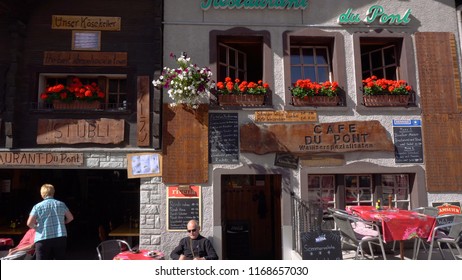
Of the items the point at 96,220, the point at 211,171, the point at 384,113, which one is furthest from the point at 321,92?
the point at 96,220

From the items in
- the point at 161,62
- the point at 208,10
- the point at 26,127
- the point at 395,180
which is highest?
the point at 208,10

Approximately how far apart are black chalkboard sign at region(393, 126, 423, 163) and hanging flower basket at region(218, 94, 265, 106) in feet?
9.50

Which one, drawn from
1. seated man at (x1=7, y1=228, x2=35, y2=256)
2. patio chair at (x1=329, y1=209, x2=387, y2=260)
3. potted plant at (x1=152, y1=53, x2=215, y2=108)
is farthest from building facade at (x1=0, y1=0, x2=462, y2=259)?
seated man at (x1=7, y1=228, x2=35, y2=256)

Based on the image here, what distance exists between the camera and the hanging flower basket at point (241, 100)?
765cm

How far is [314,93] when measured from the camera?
768 centimetres

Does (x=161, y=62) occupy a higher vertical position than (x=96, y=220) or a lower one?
higher

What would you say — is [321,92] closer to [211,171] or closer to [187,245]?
[211,171]

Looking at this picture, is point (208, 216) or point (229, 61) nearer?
point (208, 216)

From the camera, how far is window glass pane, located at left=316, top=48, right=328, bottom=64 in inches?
328

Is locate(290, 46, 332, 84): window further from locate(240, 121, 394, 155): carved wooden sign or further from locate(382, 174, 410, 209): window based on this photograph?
locate(382, 174, 410, 209): window

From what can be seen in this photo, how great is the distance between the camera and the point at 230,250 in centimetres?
866

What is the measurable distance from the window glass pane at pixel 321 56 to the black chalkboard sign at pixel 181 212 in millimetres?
4135
